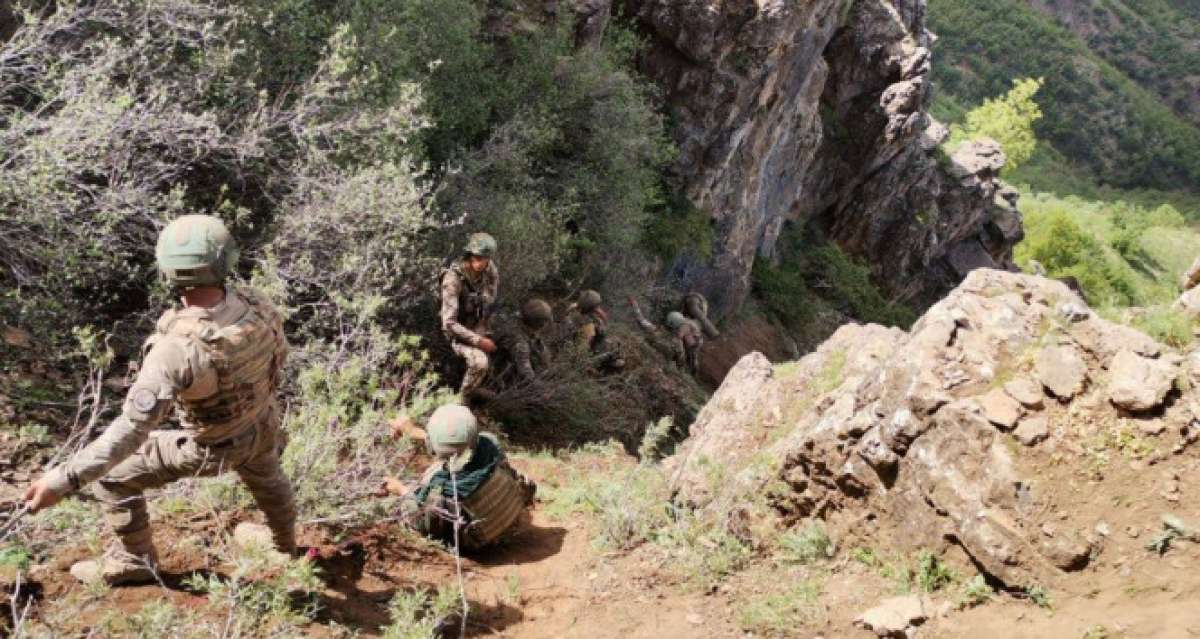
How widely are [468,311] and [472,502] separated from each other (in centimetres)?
263

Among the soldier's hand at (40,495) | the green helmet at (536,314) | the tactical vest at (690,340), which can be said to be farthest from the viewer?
the tactical vest at (690,340)

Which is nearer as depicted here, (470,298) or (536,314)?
(470,298)

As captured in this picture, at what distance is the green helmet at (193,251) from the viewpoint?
3328 mm

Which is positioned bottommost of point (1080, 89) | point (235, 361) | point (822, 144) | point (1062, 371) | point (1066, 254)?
point (1066, 254)

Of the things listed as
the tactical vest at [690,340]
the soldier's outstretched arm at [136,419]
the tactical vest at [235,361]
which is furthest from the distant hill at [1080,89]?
the soldier's outstretched arm at [136,419]

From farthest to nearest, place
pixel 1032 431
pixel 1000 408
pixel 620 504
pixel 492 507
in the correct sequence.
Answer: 1. pixel 620 504
2. pixel 492 507
3. pixel 1000 408
4. pixel 1032 431

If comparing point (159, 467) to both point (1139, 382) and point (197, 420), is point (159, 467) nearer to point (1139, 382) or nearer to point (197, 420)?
point (197, 420)

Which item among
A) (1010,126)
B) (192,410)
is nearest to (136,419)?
(192,410)

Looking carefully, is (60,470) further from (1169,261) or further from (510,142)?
(1169,261)

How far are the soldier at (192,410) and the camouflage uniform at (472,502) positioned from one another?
3.38 ft

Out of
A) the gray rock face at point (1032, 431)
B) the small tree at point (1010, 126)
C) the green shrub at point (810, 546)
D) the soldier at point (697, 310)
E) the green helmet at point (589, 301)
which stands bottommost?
the soldier at point (697, 310)

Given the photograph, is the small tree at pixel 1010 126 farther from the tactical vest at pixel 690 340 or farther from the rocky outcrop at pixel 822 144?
the tactical vest at pixel 690 340

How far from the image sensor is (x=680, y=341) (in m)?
13.8

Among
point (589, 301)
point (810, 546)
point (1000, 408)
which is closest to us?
point (1000, 408)
